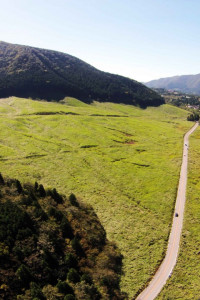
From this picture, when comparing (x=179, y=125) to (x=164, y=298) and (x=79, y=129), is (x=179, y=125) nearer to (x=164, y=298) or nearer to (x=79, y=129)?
(x=79, y=129)

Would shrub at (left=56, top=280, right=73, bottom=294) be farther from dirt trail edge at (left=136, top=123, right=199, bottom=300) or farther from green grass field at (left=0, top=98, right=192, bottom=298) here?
dirt trail edge at (left=136, top=123, right=199, bottom=300)

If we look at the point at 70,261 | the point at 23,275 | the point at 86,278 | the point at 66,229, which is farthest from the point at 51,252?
the point at 86,278

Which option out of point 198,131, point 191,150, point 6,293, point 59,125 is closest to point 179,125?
point 198,131

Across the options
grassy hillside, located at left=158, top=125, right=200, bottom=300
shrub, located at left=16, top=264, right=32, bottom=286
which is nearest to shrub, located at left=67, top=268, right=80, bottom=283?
shrub, located at left=16, top=264, right=32, bottom=286

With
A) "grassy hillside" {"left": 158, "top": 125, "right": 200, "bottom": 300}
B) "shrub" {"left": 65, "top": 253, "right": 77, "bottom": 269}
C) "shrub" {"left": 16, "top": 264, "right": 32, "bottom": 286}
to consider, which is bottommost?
"grassy hillside" {"left": 158, "top": 125, "right": 200, "bottom": 300}

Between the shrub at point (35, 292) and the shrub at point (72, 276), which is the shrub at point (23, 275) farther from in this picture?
the shrub at point (72, 276)

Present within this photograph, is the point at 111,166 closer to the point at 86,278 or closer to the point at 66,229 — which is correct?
the point at 66,229

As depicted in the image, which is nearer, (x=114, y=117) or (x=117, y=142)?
(x=117, y=142)

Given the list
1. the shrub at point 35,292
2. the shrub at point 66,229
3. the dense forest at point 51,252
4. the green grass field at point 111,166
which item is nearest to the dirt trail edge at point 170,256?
the green grass field at point 111,166
